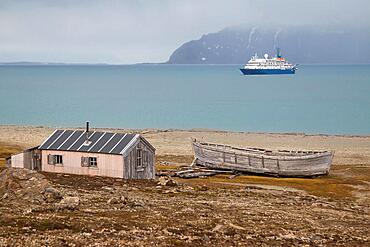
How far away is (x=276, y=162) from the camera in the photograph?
2346 inches

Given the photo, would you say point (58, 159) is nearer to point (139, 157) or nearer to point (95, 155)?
point (95, 155)

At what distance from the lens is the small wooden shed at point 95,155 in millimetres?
48562

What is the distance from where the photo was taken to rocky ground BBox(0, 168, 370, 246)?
27431mm

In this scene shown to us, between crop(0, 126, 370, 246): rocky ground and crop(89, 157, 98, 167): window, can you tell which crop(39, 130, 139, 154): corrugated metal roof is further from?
crop(0, 126, 370, 246): rocky ground

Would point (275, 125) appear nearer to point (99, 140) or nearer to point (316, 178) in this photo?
point (316, 178)

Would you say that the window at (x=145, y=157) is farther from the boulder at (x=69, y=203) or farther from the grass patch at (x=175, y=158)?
the grass patch at (x=175, y=158)

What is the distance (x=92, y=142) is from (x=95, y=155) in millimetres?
1428

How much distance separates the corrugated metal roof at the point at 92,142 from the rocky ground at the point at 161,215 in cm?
304

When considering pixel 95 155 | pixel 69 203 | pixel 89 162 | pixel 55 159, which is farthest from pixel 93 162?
pixel 69 203

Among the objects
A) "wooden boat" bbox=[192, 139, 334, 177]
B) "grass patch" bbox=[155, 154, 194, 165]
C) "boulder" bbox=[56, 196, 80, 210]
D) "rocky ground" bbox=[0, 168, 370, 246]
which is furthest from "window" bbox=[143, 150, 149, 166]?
"grass patch" bbox=[155, 154, 194, 165]

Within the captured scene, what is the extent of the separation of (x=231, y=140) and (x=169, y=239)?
229 feet

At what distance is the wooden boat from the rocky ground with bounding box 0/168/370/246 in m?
12.8

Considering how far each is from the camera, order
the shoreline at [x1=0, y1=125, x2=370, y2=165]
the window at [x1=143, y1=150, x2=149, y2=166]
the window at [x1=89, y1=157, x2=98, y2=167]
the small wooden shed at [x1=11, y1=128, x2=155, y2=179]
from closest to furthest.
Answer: the small wooden shed at [x1=11, y1=128, x2=155, y2=179]
the window at [x1=89, y1=157, x2=98, y2=167]
the window at [x1=143, y1=150, x2=149, y2=166]
the shoreline at [x1=0, y1=125, x2=370, y2=165]

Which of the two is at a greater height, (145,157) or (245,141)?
(245,141)
